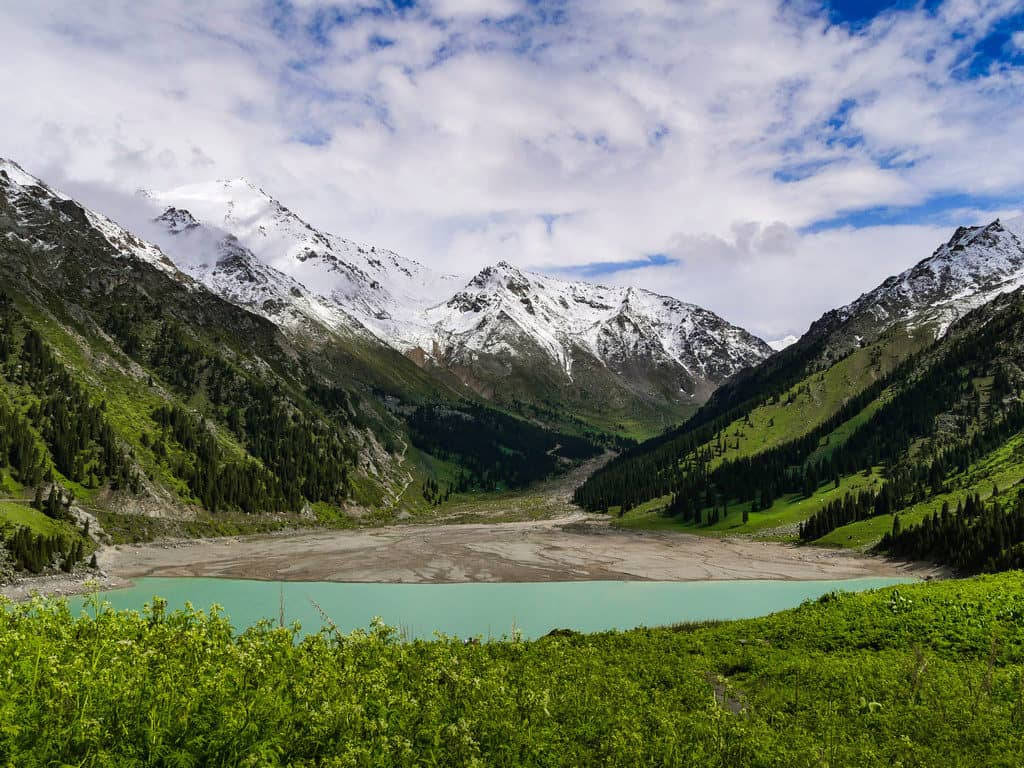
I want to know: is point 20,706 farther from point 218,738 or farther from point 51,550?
point 51,550

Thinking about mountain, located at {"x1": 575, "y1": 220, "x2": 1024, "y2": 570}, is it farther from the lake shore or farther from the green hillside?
the lake shore

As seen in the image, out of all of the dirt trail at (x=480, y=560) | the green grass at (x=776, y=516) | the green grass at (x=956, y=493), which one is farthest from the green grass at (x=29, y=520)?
the green grass at (x=956, y=493)

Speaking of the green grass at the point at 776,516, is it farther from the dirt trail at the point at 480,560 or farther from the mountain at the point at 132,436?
the mountain at the point at 132,436

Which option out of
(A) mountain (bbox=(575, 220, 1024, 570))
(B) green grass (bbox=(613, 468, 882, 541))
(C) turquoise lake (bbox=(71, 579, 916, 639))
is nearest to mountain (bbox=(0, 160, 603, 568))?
(C) turquoise lake (bbox=(71, 579, 916, 639))

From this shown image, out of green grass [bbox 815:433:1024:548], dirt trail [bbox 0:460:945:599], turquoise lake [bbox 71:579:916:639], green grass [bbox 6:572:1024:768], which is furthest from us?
green grass [bbox 815:433:1024:548]

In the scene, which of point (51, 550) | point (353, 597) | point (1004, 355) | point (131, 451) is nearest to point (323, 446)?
point (131, 451)

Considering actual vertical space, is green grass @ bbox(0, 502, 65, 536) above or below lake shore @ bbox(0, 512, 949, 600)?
above

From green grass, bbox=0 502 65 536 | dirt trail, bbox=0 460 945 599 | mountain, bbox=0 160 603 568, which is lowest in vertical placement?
dirt trail, bbox=0 460 945 599

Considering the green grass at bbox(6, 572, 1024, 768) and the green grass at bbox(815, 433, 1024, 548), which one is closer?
the green grass at bbox(6, 572, 1024, 768)
